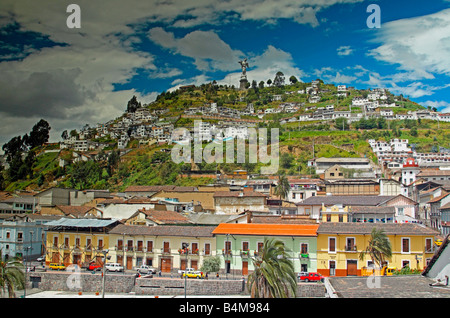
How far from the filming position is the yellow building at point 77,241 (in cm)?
4016

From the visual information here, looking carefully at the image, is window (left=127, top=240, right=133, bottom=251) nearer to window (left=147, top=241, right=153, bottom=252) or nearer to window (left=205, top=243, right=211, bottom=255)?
window (left=147, top=241, right=153, bottom=252)

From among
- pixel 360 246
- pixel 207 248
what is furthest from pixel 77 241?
pixel 360 246

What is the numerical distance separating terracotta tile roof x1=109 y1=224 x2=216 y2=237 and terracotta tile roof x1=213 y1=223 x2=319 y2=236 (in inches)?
46.4

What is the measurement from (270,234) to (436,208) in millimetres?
21360

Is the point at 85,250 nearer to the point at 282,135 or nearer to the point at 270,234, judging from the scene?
the point at 270,234

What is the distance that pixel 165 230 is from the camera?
1522 inches

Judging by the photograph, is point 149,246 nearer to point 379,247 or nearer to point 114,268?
point 114,268

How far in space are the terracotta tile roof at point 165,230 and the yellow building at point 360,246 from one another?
30.7 feet

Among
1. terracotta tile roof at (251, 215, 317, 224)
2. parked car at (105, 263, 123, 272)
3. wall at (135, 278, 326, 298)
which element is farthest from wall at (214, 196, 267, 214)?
wall at (135, 278, 326, 298)

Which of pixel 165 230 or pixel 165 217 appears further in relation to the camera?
pixel 165 217

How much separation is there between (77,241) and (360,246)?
81.8 feet

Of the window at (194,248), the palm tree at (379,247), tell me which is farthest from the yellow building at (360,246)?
the window at (194,248)

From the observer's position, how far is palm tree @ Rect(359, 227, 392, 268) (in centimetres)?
3150

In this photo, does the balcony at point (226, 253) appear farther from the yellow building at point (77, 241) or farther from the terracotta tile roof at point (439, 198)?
the terracotta tile roof at point (439, 198)
